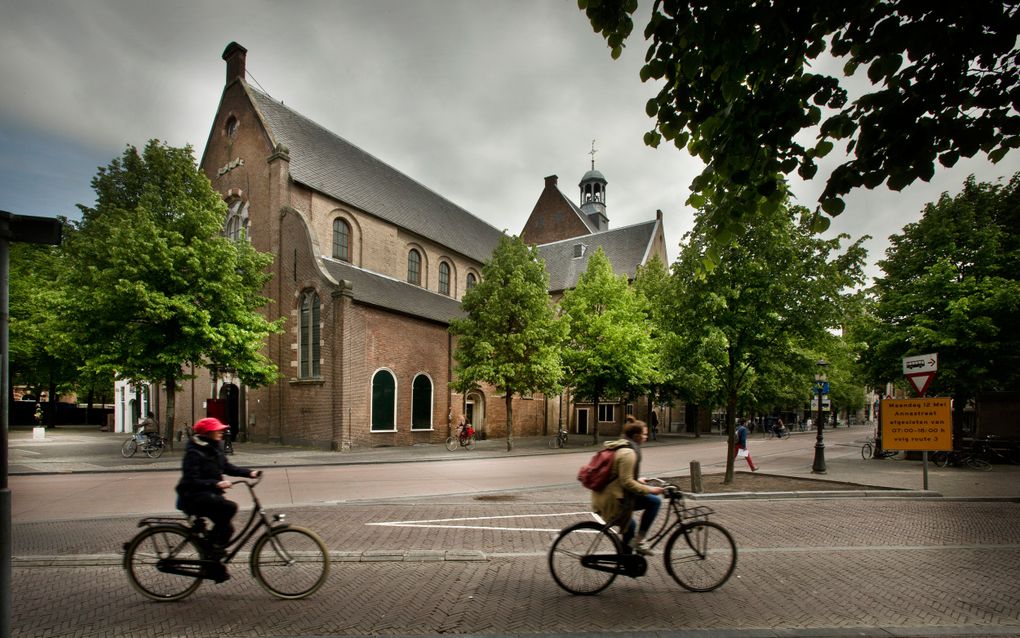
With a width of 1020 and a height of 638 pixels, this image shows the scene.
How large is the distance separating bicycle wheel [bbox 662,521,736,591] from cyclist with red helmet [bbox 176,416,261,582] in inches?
161

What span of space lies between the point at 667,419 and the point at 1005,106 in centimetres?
4494

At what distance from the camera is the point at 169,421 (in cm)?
2022

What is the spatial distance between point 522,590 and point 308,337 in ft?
70.5

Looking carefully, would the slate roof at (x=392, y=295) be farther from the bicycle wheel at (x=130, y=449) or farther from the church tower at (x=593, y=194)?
the church tower at (x=593, y=194)

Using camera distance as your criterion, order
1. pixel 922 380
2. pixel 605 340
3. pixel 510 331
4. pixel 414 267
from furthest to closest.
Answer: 1. pixel 414 267
2. pixel 605 340
3. pixel 510 331
4. pixel 922 380

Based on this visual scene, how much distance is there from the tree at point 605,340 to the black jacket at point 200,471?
22450 millimetres

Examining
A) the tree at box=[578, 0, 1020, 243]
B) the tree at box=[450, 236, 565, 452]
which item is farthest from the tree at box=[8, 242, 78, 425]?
the tree at box=[578, 0, 1020, 243]

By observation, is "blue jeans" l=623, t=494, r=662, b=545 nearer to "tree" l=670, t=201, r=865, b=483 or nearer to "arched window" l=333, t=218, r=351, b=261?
"tree" l=670, t=201, r=865, b=483

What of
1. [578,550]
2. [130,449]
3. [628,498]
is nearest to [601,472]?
[628,498]

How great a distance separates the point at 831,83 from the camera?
434 cm

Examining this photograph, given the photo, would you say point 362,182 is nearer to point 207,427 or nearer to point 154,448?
point 154,448

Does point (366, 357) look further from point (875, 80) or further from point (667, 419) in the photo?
point (667, 419)

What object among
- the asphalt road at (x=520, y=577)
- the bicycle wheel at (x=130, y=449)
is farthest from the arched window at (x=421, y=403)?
the asphalt road at (x=520, y=577)

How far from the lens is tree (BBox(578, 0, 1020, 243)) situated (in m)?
3.75
